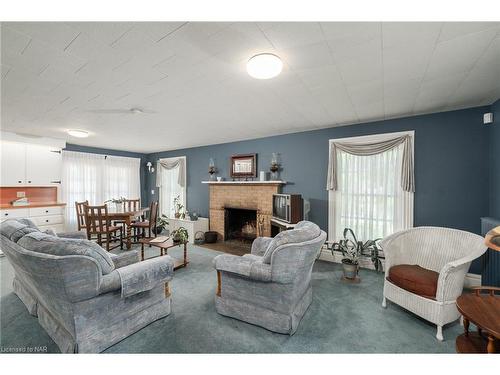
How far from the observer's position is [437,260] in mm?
2439

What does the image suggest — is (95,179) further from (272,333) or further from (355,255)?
(355,255)

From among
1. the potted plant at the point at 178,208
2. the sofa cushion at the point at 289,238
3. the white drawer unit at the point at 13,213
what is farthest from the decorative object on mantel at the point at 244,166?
the white drawer unit at the point at 13,213

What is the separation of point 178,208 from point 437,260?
18.7 ft

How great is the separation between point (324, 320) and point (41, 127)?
5.62 metres

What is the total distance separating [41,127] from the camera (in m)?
3.97

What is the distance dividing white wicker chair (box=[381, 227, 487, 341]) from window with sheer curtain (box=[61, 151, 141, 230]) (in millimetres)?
6786

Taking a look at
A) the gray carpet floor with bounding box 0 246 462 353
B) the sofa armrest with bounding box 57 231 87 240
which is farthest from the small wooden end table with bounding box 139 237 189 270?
the sofa armrest with bounding box 57 231 87 240

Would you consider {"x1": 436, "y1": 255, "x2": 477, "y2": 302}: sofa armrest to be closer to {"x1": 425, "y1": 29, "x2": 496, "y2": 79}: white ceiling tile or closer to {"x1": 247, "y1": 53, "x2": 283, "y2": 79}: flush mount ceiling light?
{"x1": 425, "y1": 29, "x2": 496, "y2": 79}: white ceiling tile

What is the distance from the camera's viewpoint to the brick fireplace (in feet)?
14.6

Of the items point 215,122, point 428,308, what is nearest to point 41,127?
point 215,122

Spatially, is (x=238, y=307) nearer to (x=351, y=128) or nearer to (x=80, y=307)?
(x=80, y=307)

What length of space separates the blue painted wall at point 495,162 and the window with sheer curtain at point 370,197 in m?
0.84

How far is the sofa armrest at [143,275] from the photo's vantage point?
1778 millimetres

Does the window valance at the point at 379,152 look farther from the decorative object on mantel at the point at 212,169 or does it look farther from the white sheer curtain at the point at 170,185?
the white sheer curtain at the point at 170,185
